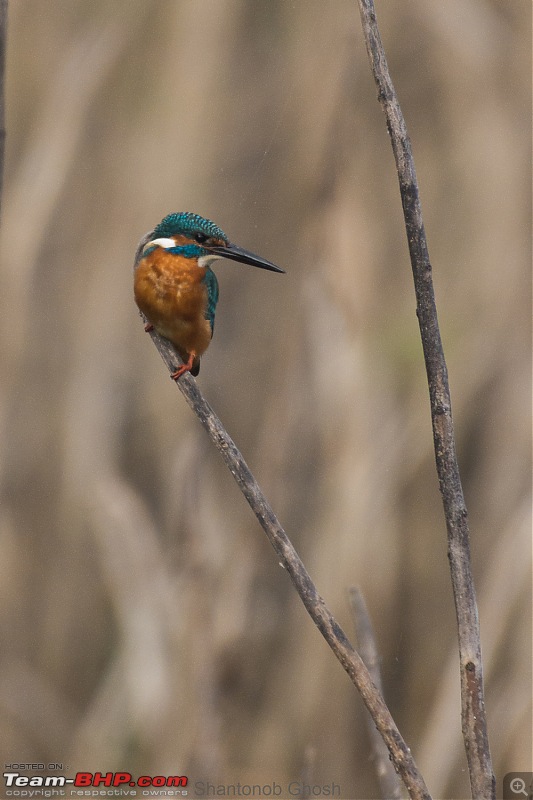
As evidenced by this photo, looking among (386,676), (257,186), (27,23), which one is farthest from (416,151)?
(386,676)

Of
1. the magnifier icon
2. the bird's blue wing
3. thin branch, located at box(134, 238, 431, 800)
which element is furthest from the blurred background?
thin branch, located at box(134, 238, 431, 800)

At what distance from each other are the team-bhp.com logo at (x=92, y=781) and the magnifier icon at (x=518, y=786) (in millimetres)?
680

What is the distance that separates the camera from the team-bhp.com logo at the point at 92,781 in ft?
6.23

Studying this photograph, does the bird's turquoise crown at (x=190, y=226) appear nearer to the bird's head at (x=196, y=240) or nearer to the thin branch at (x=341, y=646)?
the bird's head at (x=196, y=240)

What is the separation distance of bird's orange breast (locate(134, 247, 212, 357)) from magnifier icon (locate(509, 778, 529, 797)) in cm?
98

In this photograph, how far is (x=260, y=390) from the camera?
2.62m

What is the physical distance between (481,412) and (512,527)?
0.38 meters

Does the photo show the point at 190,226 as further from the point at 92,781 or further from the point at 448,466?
the point at 92,781

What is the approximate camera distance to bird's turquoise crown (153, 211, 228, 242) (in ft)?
4.37

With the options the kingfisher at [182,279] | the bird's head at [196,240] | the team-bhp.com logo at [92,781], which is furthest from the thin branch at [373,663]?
the team-bhp.com logo at [92,781]

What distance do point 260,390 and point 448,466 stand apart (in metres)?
1.87

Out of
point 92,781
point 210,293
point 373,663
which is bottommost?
point 92,781

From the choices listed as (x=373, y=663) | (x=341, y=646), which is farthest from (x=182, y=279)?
(x=341, y=646)

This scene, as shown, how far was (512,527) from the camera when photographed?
2.16 meters
